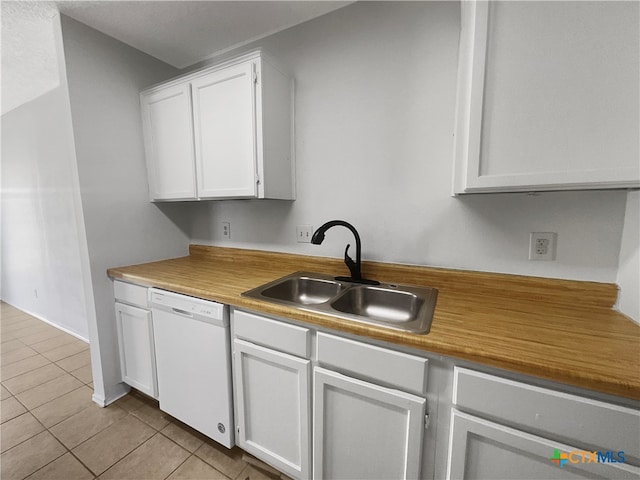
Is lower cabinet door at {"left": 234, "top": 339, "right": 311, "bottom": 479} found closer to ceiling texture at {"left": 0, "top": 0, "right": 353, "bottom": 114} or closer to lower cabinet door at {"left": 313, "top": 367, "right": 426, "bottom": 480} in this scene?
lower cabinet door at {"left": 313, "top": 367, "right": 426, "bottom": 480}

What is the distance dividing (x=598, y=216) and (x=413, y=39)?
117 centimetres

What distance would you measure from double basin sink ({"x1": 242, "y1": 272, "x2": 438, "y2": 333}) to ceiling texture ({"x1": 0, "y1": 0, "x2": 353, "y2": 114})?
1.57m

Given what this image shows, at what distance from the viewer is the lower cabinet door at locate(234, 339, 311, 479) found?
1059 mm

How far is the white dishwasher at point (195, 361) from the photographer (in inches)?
48.9

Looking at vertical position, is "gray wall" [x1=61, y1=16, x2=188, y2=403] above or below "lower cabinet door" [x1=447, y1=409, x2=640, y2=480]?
above

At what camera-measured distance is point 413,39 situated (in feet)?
4.31

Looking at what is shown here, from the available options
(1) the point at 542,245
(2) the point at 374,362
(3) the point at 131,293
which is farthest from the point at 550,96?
(3) the point at 131,293

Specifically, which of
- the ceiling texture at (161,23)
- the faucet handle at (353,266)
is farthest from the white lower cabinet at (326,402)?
the ceiling texture at (161,23)

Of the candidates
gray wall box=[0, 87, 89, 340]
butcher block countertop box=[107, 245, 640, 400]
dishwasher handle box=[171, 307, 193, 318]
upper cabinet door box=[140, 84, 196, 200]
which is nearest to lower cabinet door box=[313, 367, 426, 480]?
butcher block countertop box=[107, 245, 640, 400]

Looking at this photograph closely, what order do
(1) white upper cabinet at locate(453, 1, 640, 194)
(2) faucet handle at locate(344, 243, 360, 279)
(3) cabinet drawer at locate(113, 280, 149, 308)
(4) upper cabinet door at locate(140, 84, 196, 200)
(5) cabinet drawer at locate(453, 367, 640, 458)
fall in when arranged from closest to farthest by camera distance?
(5) cabinet drawer at locate(453, 367, 640, 458)
(1) white upper cabinet at locate(453, 1, 640, 194)
(2) faucet handle at locate(344, 243, 360, 279)
(3) cabinet drawer at locate(113, 280, 149, 308)
(4) upper cabinet door at locate(140, 84, 196, 200)

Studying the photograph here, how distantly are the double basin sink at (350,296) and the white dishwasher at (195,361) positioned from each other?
0.91ft

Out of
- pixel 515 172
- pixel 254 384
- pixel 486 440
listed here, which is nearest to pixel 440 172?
pixel 515 172

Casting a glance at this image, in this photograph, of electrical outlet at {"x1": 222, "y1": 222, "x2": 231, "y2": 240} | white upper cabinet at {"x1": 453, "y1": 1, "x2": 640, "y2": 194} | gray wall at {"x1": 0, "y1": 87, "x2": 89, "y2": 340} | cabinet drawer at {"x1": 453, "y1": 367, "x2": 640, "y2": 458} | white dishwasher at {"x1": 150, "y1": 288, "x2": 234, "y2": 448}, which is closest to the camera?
cabinet drawer at {"x1": 453, "y1": 367, "x2": 640, "y2": 458}
